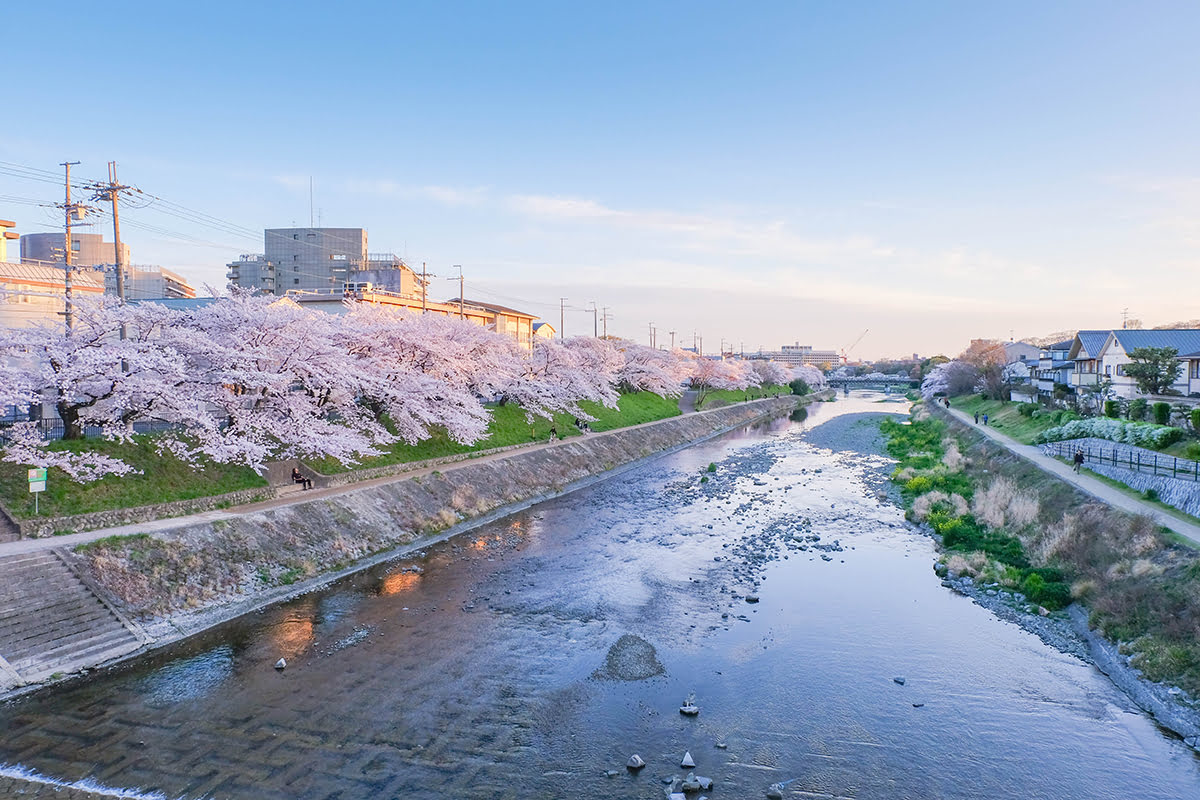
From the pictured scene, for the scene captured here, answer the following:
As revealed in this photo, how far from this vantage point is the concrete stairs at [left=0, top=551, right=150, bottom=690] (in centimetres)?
1479

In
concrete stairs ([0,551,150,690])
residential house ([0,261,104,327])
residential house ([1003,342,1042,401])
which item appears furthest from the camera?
residential house ([1003,342,1042,401])

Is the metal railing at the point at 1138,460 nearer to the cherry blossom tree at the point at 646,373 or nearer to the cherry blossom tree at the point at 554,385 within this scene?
the cherry blossom tree at the point at 554,385

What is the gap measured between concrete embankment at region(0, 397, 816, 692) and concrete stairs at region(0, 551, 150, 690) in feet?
0.30

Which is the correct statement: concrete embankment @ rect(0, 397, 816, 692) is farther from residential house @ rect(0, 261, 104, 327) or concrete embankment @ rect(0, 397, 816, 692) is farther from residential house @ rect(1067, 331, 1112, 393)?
residential house @ rect(1067, 331, 1112, 393)

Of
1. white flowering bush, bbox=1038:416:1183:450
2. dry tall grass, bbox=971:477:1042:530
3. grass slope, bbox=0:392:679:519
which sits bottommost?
dry tall grass, bbox=971:477:1042:530

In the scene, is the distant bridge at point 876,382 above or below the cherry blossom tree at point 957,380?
below

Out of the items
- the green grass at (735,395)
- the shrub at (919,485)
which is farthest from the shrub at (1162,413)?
the green grass at (735,395)

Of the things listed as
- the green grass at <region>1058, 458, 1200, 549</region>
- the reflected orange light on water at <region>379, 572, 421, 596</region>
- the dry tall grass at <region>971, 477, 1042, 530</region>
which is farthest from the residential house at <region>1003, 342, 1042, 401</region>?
the reflected orange light on water at <region>379, 572, 421, 596</region>

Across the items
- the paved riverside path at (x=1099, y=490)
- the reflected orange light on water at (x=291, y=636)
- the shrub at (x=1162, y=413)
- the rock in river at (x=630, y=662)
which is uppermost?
the shrub at (x=1162, y=413)

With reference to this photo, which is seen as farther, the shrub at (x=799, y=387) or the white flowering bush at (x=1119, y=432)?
the shrub at (x=799, y=387)

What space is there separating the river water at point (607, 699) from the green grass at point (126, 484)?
694 centimetres

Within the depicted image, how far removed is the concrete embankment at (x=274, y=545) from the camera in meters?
17.7

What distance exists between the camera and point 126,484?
72.9 feet

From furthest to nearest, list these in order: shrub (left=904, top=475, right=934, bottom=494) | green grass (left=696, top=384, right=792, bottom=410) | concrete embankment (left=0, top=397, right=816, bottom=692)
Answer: green grass (left=696, top=384, right=792, bottom=410), shrub (left=904, top=475, right=934, bottom=494), concrete embankment (left=0, top=397, right=816, bottom=692)
